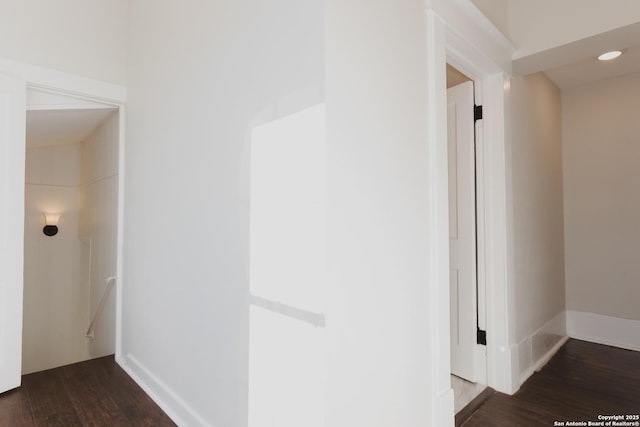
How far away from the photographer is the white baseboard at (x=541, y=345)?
7.90 ft

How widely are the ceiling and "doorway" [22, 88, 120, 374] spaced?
355cm

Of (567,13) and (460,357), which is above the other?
(567,13)

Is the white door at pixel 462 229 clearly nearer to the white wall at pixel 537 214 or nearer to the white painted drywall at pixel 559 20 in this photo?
the white wall at pixel 537 214

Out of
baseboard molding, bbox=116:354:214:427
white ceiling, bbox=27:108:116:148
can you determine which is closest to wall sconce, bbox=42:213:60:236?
white ceiling, bbox=27:108:116:148

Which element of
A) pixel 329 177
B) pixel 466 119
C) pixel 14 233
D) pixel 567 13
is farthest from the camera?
pixel 466 119

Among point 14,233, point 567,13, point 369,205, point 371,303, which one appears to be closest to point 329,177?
point 369,205

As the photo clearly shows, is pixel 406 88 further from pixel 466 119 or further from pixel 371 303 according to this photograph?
pixel 466 119

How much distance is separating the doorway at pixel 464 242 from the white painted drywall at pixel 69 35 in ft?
8.62

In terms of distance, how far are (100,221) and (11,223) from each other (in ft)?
3.69

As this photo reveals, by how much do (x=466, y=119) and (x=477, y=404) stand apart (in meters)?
1.87

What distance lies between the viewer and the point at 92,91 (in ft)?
8.34

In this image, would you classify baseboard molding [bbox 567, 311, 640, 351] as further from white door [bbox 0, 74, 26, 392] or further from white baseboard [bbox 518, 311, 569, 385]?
white door [bbox 0, 74, 26, 392]

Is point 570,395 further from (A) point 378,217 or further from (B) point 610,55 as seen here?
Result: (B) point 610,55

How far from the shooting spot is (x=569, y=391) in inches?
88.4
